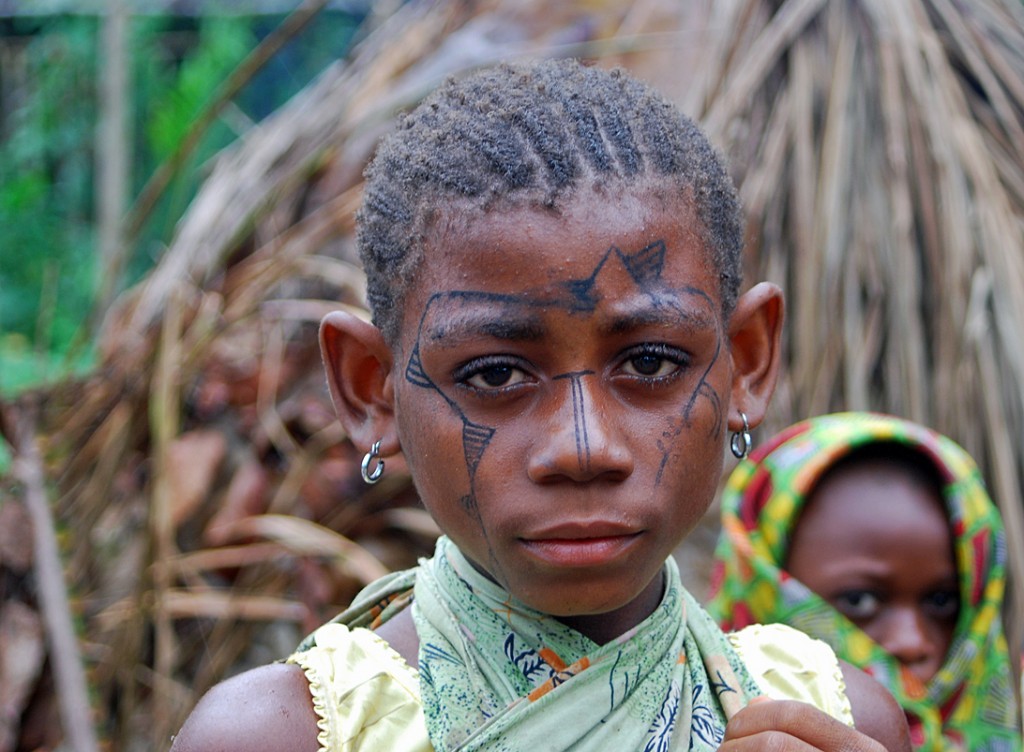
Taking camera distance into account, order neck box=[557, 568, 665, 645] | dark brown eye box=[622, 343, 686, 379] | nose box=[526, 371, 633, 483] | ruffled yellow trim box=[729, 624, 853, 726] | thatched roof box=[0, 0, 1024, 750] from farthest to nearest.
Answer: thatched roof box=[0, 0, 1024, 750] → ruffled yellow trim box=[729, 624, 853, 726] → neck box=[557, 568, 665, 645] → dark brown eye box=[622, 343, 686, 379] → nose box=[526, 371, 633, 483]

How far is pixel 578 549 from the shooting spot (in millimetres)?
1344

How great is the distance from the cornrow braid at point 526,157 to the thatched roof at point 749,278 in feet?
5.75

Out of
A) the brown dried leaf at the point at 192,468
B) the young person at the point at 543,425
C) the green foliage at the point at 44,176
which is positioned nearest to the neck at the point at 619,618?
the young person at the point at 543,425

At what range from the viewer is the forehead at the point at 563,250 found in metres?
1.37

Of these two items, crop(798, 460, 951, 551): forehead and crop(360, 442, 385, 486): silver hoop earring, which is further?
crop(798, 460, 951, 551): forehead

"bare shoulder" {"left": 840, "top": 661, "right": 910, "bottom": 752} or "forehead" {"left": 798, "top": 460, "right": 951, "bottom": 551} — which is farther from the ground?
"bare shoulder" {"left": 840, "top": 661, "right": 910, "bottom": 752}

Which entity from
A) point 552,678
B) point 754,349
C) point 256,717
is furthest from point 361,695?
point 754,349

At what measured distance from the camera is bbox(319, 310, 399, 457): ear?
62.4 inches

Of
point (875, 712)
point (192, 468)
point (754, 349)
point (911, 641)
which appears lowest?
point (911, 641)

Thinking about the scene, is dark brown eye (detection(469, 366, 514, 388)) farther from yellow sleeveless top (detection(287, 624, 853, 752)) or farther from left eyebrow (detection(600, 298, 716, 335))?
yellow sleeveless top (detection(287, 624, 853, 752))

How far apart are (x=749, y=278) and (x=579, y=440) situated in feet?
7.30

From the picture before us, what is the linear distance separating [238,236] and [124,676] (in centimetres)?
147

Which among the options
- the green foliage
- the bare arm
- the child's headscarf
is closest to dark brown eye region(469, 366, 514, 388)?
the bare arm

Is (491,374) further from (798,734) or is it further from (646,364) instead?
(798,734)
